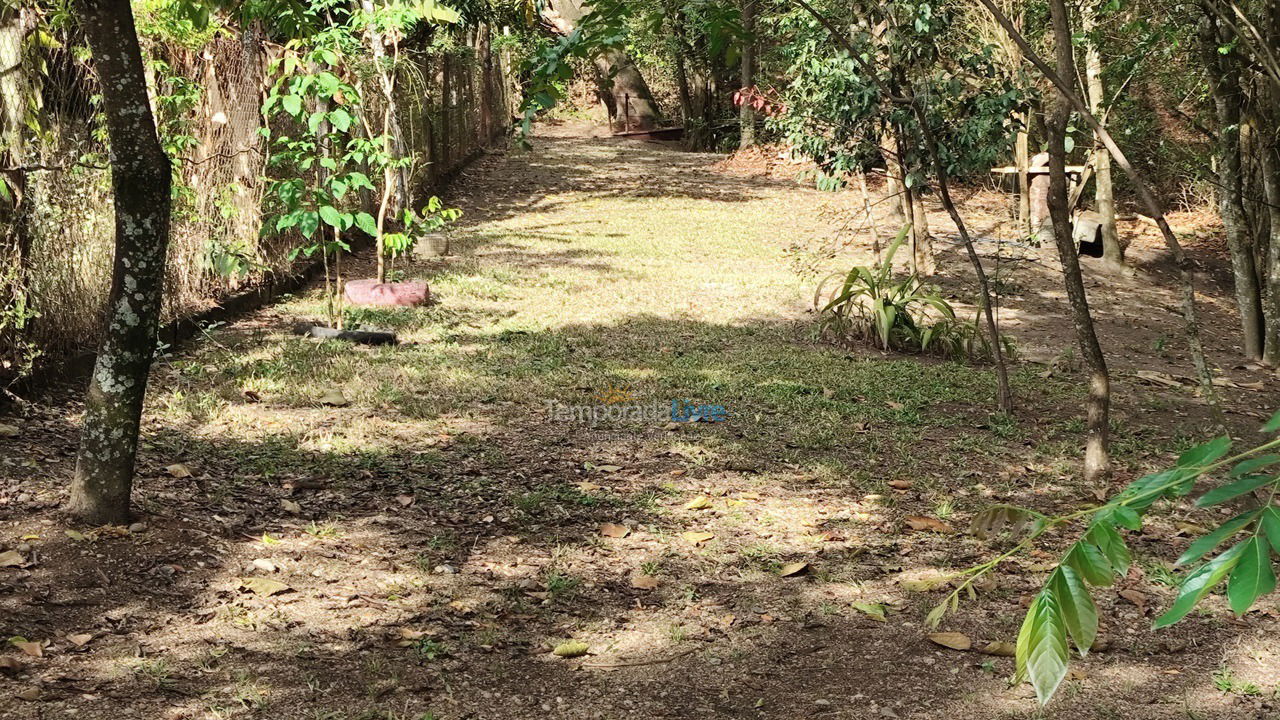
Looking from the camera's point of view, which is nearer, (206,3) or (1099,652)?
(1099,652)

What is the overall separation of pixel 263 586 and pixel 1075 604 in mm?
3177

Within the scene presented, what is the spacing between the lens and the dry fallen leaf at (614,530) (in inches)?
179

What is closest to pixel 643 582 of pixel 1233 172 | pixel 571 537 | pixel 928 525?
pixel 571 537

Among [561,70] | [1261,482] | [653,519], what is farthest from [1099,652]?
[1261,482]

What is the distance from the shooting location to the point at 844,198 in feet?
61.1

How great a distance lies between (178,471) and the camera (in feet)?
15.6

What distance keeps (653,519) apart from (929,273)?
803cm

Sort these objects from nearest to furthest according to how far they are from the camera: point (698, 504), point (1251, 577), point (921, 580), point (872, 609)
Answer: point (1251, 577)
point (872, 609)
point (921, 580)
point (698, 504)

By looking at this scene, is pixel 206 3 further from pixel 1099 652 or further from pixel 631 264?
pixel 631 264

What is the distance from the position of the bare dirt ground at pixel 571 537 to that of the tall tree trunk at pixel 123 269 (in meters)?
0.19

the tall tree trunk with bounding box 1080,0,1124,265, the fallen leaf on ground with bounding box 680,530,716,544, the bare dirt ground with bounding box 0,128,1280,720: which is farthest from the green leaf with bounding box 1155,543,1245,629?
the tall tree trunk with bounding box 1080,0,1124,265

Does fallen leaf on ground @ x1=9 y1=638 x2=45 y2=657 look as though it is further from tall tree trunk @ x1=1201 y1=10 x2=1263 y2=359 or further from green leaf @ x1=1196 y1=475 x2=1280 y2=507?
tall tree trunk @ x1=1201 y1=10 x2=1263 y2=359

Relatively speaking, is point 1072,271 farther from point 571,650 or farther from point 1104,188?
point 1104,188

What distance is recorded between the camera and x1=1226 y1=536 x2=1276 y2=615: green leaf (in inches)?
39.1
